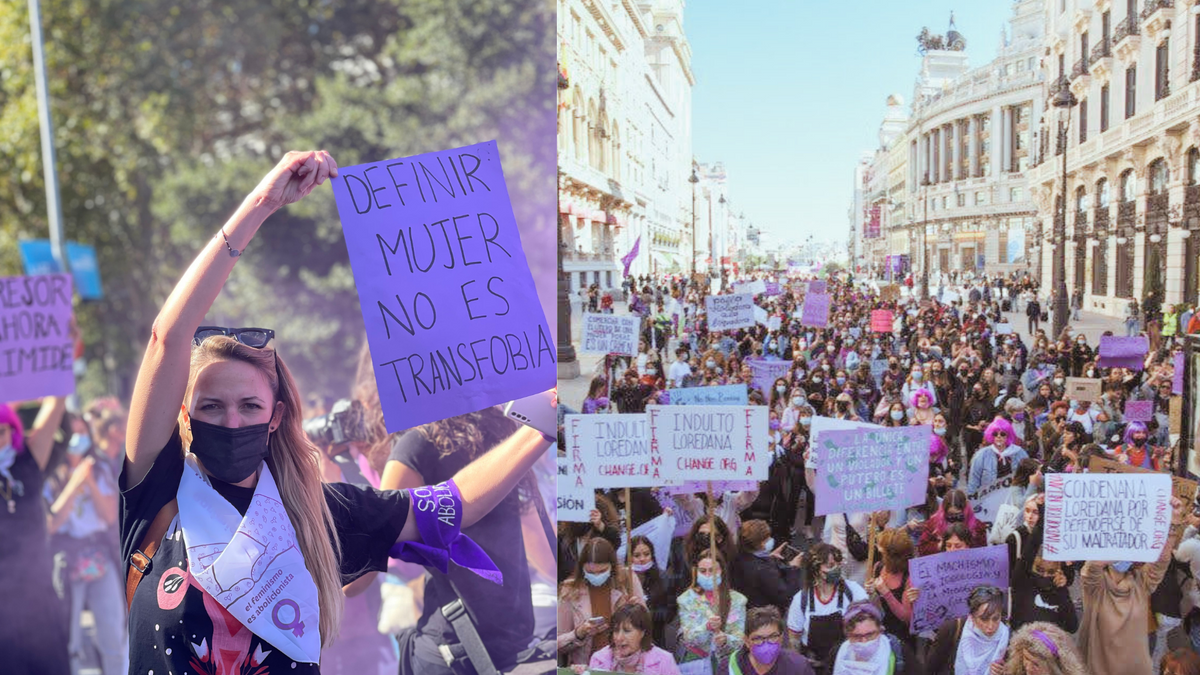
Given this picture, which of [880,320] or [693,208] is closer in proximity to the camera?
[880,320]

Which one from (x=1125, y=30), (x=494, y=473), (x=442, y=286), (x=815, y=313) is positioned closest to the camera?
(x=494, y=473)

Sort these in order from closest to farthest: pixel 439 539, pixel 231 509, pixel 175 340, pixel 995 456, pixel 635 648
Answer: pixel 175 340, pixel 231 509, pixel 439 539, pixel 995 456, pixel 635 648

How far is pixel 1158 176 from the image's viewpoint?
2785 mm

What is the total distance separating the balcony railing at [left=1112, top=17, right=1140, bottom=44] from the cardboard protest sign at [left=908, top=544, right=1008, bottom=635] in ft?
4.96

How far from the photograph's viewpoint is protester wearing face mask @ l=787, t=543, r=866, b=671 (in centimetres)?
297

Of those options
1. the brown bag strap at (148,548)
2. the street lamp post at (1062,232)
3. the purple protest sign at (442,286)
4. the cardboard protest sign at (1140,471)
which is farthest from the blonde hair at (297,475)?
the street lamp post at (1062,232)

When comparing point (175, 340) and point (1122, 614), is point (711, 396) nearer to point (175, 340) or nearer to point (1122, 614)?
point (1122, 614)

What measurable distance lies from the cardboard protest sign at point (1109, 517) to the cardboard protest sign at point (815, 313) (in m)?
0.88

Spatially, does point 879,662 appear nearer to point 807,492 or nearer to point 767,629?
point 767,629

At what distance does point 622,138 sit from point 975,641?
76.8 inches

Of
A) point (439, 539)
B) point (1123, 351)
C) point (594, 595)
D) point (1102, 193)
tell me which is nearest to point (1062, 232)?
point (1102, 193)

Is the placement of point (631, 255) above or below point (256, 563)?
above

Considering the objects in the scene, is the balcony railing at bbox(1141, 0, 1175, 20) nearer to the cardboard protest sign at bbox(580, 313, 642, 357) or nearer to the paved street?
the paved street

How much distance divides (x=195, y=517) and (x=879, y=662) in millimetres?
2105
